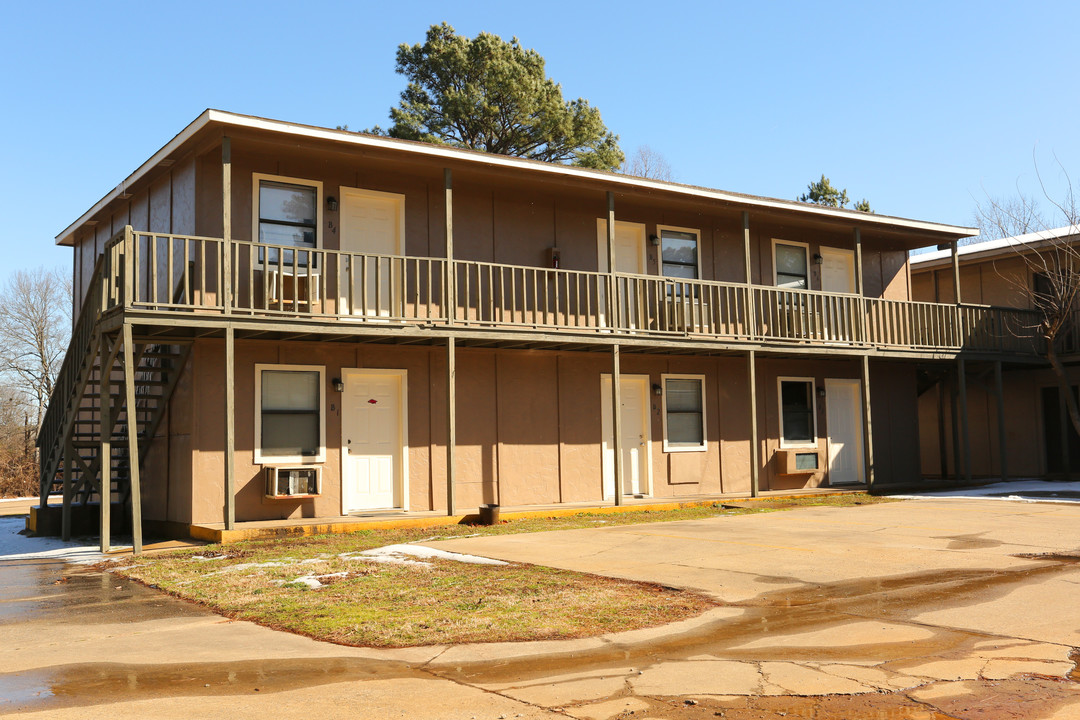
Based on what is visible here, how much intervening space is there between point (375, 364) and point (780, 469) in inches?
348

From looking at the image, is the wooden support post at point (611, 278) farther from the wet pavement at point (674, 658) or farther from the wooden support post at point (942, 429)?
the wooden support post at point (942, 429)

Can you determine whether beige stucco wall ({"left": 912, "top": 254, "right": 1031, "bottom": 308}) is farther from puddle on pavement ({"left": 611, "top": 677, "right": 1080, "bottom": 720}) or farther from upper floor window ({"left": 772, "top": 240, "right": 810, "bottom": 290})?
puddle on pavement ({"left": 611, "top": 677, "right": 1080, "bottom": 720})

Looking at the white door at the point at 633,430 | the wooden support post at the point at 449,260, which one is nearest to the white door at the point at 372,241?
the wooden support post at the point at 449,260

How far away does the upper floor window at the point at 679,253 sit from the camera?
18312 mm

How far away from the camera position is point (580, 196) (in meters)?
17.0

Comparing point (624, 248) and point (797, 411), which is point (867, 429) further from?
point (624, 248)

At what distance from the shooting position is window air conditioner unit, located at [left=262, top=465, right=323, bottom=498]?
43.8ft

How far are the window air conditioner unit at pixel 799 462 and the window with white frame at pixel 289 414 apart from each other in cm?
952

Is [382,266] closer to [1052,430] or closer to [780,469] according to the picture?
[780,469]

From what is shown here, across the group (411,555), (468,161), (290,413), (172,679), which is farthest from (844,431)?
(172,679)

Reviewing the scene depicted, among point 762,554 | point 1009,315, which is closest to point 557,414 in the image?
point 762,554

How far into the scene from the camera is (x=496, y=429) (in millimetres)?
15898

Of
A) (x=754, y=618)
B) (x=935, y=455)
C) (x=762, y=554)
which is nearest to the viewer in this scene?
(x=754, y=618)

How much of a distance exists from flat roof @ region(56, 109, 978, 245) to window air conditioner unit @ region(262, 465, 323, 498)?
471cm
